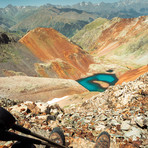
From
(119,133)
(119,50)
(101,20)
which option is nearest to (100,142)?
(119,133)

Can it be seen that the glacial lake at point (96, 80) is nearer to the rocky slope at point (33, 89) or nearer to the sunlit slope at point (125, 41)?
the rocky slope at point (33, 89)

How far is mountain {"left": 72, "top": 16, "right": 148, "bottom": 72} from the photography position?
75.5 metres

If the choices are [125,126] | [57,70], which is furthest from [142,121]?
[57,70]

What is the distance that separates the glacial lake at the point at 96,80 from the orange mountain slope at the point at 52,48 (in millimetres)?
5582

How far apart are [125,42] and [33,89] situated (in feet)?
275

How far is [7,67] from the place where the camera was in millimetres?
39625

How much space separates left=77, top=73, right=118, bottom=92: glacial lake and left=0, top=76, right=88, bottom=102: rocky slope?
12.4 m

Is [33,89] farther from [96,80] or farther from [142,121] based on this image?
[96,80]

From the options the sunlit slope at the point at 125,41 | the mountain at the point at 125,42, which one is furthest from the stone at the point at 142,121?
the sunlit slope at the point at 125,41

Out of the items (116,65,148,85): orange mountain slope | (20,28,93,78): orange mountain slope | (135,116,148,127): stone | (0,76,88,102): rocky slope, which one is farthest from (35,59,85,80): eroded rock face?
(135,116,148,127): stone

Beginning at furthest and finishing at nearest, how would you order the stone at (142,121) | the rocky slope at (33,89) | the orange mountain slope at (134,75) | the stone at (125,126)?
the orange mountain slope at (134,75), the rocky slope at (33,89), the stone at (125,126), the stone at (142,121)

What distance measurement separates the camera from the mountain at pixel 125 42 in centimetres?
7550

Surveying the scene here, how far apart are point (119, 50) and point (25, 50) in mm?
65849

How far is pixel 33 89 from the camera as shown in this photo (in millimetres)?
30047
